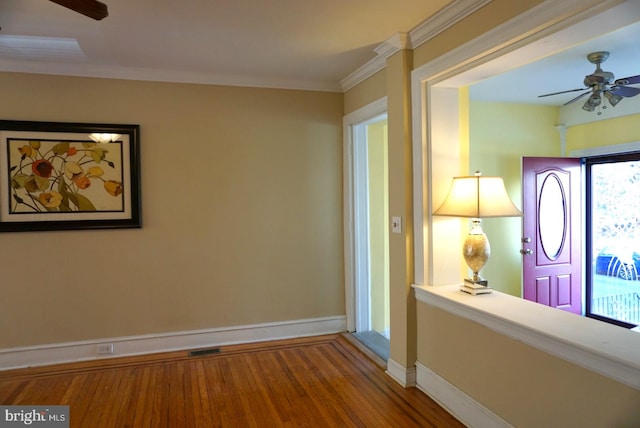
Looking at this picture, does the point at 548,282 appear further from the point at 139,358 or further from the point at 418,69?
the point at 139,358

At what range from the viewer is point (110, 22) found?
8.66 ft

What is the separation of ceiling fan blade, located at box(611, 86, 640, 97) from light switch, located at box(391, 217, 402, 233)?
2074 mm

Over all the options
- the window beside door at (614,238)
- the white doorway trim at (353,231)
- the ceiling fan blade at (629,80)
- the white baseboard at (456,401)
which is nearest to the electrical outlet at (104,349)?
the white doorway trim at (353,231)

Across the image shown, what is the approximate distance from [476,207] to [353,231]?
68.8 inches

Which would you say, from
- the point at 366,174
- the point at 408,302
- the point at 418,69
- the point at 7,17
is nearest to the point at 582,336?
the point at 408,302

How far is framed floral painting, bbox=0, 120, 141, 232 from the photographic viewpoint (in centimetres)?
336

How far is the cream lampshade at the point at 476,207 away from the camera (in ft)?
8.17

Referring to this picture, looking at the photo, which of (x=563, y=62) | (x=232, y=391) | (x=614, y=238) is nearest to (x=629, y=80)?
(x=563, y=62)

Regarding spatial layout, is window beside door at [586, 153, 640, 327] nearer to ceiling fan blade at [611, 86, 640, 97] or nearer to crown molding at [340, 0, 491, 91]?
ceiling fan blade at [611, 86, 640, 97]

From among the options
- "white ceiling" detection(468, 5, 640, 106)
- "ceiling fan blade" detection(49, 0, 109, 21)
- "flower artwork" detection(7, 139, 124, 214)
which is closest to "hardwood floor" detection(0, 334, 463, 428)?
"flower artwork" detection(7, 139, 124, 214)

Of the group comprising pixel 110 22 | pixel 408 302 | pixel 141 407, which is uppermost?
pixel 110 22

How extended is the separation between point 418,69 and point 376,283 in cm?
239

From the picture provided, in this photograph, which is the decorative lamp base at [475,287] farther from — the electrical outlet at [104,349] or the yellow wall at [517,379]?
the electrical outlet at [104,349]

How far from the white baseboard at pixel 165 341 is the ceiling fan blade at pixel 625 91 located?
10.1 ft
